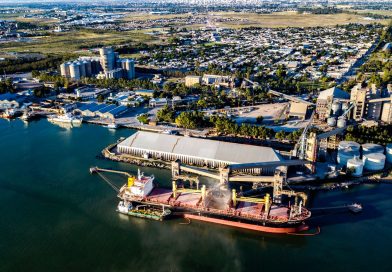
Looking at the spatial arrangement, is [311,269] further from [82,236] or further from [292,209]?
[82,236]

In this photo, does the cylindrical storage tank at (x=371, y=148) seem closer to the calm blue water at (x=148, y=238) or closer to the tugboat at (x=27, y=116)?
the calm blue water at (x=148, y=238)

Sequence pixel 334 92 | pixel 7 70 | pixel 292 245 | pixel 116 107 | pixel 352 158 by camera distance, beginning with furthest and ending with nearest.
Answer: pixel 7 70 < pixel 116 107 < pixel 334 92 < pixel 352 158 < pixel 292 245

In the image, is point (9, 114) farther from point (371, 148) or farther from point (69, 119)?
point (371, 148)

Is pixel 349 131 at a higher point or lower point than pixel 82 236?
higher

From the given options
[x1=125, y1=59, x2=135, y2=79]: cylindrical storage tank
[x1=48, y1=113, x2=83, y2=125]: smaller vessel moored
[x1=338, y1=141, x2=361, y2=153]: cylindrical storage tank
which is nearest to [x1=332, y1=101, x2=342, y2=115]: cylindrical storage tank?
[x1=338, y1=141, x2=361, y2=153]: cylindrical storage tank

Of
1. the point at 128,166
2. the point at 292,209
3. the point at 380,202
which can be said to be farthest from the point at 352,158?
the point at 128,166

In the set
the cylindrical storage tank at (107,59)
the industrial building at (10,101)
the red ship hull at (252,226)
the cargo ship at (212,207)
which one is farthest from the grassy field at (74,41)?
the red ship hull at (252,226)

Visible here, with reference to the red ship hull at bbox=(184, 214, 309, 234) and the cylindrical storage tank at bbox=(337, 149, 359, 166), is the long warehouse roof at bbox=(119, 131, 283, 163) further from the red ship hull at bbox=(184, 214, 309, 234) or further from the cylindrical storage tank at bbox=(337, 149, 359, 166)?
the red ship hull at bbox=(184, 214, 309, 234)

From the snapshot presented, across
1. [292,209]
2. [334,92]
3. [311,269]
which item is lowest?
[311,269]

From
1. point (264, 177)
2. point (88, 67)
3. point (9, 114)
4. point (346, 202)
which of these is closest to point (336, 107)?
point (346, 202)
